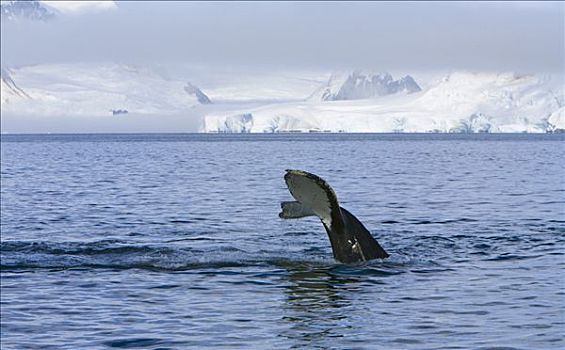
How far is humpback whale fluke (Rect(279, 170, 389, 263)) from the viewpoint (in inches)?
522

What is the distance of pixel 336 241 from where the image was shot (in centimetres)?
1457

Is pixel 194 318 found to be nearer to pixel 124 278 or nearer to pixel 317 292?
pixel 317 292

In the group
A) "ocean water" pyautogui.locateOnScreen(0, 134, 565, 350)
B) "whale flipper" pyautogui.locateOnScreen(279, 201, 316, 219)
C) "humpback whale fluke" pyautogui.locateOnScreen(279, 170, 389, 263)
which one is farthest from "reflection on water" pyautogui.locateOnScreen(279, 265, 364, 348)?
"whale flipper" pyautogui.locateOnScreen(279, 201, 316, 219)

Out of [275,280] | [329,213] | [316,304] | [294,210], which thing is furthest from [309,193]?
[275,280]

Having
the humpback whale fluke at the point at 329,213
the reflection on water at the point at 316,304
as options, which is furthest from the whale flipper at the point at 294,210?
the reflection on water at the point at 316,304

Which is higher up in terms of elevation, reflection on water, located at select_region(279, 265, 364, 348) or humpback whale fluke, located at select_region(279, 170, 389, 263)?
humpback whale fluke, located at select_region(279, 170, 389, 263)

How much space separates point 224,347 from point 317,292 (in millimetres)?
3172

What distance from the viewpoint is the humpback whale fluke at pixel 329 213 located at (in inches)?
522

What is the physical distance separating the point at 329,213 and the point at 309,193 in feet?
1.64

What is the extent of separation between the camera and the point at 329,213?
13711 millimetres

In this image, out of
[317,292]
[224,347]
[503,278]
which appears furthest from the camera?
[503,278]

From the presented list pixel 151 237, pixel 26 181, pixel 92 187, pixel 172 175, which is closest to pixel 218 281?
pixel 151 237

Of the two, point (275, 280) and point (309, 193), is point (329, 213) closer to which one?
point (309, 193)

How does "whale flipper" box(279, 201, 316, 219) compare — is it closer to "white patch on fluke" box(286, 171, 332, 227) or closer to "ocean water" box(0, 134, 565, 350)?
"white patch on fluke" box(286, 171, 332, 227)
